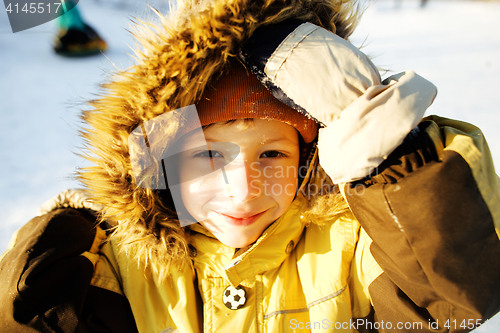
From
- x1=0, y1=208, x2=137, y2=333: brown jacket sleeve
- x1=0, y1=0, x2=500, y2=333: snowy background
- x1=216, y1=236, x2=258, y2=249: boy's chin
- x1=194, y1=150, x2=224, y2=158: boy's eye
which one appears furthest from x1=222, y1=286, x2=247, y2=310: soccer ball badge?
x1=0, y1=0, x2=500, y2=333: snowy background

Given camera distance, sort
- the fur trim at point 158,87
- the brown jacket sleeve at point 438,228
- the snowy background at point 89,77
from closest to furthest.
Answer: the brown jacket sleeve at point 438,228, the fur trim at point 158,87, the snowy background at point 89,77

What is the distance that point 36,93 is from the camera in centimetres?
245

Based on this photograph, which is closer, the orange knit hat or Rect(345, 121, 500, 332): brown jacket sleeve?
Rect(345, 121, 500, 332): brown jacket sleeve

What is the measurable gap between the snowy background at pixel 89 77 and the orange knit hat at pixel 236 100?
0.86 feet

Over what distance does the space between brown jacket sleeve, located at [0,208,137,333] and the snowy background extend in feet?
0.59

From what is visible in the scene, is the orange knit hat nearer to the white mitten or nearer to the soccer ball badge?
the white mitten

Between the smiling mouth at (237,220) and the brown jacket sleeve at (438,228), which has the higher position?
the brown jacket sleeve at (438,228)

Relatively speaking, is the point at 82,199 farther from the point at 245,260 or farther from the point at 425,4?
the point at 425,4

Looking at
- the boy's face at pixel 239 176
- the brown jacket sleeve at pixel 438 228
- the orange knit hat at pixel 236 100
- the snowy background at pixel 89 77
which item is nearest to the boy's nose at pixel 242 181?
the boy's face at pixel 239 176

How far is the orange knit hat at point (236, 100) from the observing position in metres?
0.80

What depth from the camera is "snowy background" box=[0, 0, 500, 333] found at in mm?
1683

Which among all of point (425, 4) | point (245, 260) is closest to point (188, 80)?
point (245, 260)

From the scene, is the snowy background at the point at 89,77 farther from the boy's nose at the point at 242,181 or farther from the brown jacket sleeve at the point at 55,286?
the boy's nose at the point at 242,181

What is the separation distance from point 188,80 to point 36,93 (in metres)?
2.37
